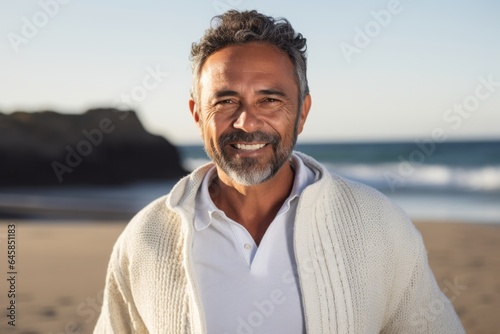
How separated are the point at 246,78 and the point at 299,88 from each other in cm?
20

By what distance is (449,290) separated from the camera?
643 centimetres

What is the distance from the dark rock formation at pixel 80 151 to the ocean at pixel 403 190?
1724 mm

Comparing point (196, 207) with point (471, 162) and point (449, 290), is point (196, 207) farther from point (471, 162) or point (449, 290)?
point (471, 162)

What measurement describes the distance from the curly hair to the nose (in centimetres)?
19

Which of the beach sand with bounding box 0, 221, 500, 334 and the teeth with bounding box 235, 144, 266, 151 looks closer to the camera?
the teeth with bounding box 235, 144, 266, 151

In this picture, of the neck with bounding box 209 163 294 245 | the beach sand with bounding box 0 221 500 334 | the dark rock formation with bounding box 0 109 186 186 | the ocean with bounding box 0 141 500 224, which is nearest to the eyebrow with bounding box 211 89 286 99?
the neck with bounding box 209 163 294 245

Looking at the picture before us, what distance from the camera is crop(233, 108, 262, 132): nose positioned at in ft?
6.82

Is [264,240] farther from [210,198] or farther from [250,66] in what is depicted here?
[250,66]

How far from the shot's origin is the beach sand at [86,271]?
17.8 ft

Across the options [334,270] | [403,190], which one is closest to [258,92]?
[334,270]

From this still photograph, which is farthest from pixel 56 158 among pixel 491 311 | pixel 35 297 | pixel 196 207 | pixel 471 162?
pixel 196 207

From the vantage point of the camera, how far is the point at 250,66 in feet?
6.90

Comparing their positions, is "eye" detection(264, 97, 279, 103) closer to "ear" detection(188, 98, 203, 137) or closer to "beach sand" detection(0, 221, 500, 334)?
"ear" detection(188, 98, 203, 137)

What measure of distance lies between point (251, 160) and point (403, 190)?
45.3ft
